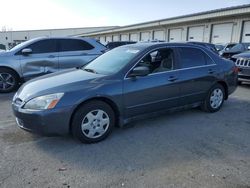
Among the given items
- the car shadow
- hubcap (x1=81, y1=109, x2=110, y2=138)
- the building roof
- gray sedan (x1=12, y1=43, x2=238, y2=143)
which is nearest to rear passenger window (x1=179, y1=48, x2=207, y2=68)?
gray sedan (x1=12, y1=43, x2=238, y2=143)

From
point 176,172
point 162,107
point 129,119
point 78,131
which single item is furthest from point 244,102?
point 78,131

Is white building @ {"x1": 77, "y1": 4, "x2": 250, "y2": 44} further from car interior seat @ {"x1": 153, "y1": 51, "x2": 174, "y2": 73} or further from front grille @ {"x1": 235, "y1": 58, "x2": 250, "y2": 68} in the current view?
car interior seat @ {"x1": 153, "y1": 51, "x2": 174, "y2": 73}

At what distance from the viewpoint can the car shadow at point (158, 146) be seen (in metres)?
3.34

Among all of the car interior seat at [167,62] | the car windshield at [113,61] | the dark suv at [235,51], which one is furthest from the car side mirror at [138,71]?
the dark suv at [235,51]

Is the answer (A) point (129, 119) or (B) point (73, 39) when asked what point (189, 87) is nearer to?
(A) point (129, 119)

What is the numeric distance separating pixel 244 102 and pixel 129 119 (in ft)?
12.6

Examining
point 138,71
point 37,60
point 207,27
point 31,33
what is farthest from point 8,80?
point 31,33

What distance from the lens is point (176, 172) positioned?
3.09m

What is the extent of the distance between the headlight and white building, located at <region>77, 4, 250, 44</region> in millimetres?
20884

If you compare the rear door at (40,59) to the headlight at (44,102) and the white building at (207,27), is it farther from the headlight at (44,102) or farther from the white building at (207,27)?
the white building at (207,27)

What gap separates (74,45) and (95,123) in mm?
5164

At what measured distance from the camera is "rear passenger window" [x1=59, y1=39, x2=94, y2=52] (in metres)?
8.24

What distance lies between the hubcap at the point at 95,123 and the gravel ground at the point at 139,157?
0.61 ft

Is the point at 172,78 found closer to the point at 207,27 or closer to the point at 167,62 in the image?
the point at 167,62
